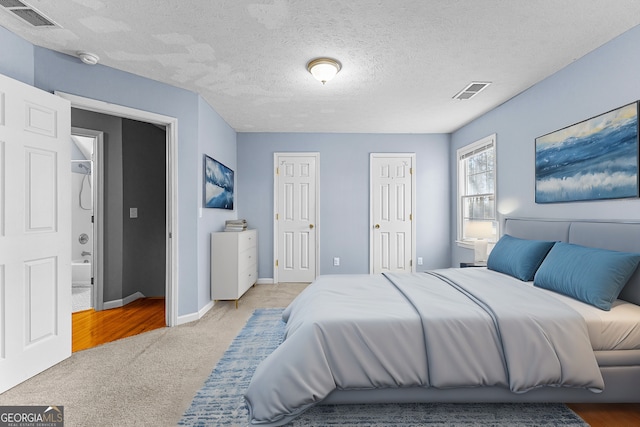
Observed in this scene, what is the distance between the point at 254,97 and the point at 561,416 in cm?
381

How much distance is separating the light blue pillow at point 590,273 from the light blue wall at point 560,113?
491 millimetres

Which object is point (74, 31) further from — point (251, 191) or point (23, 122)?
point (251, 191)

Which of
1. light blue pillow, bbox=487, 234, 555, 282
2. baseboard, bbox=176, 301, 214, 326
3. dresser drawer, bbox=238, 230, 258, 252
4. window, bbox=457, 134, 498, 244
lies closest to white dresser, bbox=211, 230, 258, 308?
dresser drawer, bbox=238, 230, 258, 252

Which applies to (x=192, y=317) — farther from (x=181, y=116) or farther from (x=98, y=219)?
(x=181, y=116)

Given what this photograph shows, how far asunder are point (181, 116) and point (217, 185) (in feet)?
3.31

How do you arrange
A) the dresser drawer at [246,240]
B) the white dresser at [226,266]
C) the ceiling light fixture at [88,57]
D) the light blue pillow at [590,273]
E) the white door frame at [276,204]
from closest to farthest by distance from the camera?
1. the light blue pillow at [590,273]
2. the ceiling light fixture at [88,57]
3. the white dresser at [226,266]
4. the dresser drawer at [246,240]
5. the white door frame at [276,204]

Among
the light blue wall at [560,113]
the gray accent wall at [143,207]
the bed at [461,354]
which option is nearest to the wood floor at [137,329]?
the bed at [461,354]

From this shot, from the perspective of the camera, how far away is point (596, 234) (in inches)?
95.6

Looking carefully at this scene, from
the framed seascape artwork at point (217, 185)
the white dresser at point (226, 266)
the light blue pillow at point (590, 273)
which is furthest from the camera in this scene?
the white dresser at point (226, 266)

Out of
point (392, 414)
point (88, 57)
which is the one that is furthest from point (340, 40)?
point (392, 414)

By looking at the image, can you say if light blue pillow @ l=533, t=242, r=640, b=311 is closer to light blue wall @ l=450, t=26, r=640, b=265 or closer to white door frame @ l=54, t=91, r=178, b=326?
light blue wall @ l=450, t=26, r=640, b=265

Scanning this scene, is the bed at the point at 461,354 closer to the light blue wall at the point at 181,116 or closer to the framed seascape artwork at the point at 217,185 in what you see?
the light blue wall at the point at 181,116

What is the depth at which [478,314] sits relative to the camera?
1.81 metres

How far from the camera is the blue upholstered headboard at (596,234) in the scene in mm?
2078
